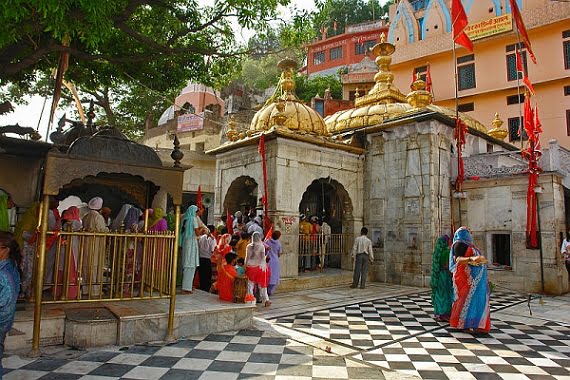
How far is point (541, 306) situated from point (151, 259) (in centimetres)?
853

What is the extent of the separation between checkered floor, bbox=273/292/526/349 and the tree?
5339 millimetres

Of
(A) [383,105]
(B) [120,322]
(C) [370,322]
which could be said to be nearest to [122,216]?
(B) [120,322]

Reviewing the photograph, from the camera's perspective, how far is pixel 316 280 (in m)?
10.7

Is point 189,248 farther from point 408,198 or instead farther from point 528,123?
point 528,123

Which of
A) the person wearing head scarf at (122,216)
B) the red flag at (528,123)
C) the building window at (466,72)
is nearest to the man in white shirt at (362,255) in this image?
the red flag at (528,123)

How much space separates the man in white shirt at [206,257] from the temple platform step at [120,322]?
243 centimetres

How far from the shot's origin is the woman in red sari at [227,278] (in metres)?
6.54

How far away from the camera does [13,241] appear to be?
141 inches

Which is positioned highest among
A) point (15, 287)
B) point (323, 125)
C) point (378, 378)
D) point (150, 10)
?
point (150, 10)

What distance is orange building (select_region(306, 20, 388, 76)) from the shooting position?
43.0m

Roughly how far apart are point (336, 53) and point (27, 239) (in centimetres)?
4394

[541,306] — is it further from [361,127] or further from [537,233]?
[361,127]

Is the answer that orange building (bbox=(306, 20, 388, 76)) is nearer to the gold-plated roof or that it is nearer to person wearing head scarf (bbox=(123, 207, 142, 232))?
the gold-plated roof

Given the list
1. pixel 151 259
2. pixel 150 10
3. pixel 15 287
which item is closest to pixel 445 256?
pixel 151 259
